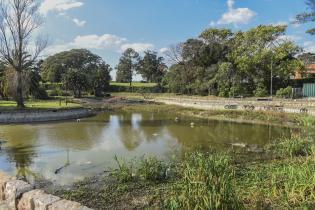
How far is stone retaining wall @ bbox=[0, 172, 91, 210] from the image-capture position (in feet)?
11.3

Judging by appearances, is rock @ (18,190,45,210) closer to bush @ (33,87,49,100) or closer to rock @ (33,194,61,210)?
rock @ (33,194,61,210)

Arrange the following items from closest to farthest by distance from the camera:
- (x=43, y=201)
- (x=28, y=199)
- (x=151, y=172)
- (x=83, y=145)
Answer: (x=43, y=201)
(x=28, y=199)
(x=151, y=172)
(x=83, y=145)

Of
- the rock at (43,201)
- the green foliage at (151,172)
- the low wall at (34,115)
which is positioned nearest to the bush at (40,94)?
the low wall at (34,115)

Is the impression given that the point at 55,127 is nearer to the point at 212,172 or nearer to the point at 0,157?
the point at 0,157

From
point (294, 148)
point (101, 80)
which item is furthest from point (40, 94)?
point (294, 148)

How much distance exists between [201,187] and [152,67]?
65.0 m

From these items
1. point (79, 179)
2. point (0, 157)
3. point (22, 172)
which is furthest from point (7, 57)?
point (79, 179)

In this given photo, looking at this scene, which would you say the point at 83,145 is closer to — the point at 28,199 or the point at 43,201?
the point at 28,199

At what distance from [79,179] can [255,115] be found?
1864cm

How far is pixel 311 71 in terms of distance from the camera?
48094mm

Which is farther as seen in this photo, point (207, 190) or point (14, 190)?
point (207, 190)

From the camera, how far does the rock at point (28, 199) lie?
12.4 feet

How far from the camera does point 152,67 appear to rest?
2714 inches

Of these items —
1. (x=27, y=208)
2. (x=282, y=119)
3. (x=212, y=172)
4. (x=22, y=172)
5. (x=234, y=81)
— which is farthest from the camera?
(x=234, y=81)
